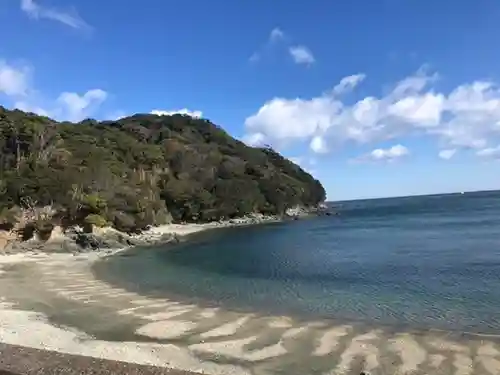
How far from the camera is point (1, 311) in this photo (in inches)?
813

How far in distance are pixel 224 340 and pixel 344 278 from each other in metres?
17.2

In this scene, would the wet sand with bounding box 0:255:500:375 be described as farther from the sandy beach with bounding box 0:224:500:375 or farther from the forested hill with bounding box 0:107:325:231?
the forested hill with bounding box 0:107:325:231

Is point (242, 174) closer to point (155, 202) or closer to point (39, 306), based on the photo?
point (155, 202)

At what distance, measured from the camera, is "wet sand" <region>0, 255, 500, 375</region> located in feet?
45.9

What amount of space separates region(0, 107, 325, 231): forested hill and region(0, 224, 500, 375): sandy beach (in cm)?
3400

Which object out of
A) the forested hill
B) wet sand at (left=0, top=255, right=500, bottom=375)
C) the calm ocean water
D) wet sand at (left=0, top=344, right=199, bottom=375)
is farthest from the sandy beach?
the forested hill

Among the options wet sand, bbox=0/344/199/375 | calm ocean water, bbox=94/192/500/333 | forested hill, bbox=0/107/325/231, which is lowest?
calm ocean water, bbox=94/192/500/333

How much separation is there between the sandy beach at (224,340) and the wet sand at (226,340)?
0.03 m

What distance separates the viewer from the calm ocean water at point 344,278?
21.8 meters

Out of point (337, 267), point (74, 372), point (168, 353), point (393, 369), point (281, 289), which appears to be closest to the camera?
point (74, 372)

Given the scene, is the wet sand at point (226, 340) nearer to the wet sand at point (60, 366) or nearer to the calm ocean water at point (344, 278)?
the calm ocean water at point (344, 278)

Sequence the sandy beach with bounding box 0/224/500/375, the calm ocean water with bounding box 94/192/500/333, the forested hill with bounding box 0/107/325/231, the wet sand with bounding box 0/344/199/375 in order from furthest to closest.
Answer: the forested hill with bounding box 0/107/325/231
the calm ocean water with bounding box 94/192/500/333
the sandy beach with bounding box 0/224/500/375
the wet sand with bounding box 0/344/199/375

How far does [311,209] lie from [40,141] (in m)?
107

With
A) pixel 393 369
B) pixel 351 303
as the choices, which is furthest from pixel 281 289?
pixel 393 369
